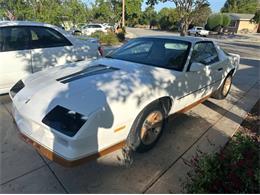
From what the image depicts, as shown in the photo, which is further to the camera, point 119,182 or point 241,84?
point 241,84

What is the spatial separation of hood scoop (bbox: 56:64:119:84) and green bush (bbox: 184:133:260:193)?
1.67m

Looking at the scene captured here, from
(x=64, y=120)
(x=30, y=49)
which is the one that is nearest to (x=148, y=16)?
(x=30, y=49)

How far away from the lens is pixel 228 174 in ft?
6.89

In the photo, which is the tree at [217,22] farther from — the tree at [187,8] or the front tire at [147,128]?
the front tire at [147,128]

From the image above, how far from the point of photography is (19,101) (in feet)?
8.88

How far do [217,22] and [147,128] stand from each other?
44663 millimetres

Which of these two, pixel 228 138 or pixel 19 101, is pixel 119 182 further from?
pixel 228 138

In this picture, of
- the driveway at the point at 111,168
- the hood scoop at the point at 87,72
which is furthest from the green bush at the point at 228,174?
the hood scoop at the point at 87,72

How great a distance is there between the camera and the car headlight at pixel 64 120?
217 cm

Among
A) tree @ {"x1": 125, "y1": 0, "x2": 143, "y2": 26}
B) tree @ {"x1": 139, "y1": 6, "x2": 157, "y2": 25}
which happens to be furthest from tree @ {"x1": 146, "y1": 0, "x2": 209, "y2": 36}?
tree @ {"x1": 139, "y1": 6, "x2": 157, "y2": 25}

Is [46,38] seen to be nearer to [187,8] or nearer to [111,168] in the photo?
[111,168]

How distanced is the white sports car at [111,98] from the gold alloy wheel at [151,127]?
1cm

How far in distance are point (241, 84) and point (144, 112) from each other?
5136mm

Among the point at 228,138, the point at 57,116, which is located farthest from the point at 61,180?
the point at 228,138
